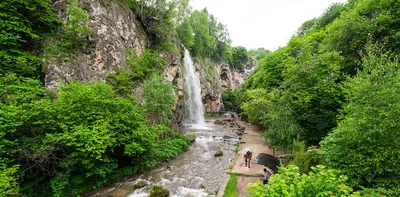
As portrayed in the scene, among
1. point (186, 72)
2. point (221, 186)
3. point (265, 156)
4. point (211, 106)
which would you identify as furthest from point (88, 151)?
point (211, 106)

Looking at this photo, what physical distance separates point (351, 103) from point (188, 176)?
31.9 ft

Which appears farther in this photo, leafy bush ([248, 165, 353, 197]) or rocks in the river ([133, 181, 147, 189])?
rocks in the river ([133, 181, 147, 189])

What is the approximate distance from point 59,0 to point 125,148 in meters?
13.2

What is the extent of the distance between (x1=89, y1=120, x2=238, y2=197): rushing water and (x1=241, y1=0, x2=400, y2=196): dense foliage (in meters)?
4.76

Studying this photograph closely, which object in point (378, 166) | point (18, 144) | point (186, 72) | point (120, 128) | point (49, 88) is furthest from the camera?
point (186, 72)

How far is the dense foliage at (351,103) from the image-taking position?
5.83 m

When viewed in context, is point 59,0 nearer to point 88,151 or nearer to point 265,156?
point 88,151

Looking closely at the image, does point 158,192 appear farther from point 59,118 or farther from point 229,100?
point 229,100

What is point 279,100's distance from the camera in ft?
45.0

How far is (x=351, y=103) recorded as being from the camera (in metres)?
7.40

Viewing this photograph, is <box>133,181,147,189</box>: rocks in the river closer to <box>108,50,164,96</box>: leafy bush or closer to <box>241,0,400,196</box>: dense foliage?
<box>108,50,164,96</box>: leafy bush

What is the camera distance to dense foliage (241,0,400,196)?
583 cm

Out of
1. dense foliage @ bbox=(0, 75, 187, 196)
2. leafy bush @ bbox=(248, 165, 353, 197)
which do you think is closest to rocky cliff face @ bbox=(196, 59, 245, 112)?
dense foliage @ bbox=(0, 75, 187, 196)

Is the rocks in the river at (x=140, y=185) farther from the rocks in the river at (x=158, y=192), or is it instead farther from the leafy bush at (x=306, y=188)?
the leafy bush at (x=306, y=188)
